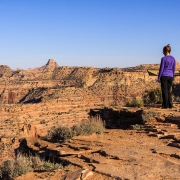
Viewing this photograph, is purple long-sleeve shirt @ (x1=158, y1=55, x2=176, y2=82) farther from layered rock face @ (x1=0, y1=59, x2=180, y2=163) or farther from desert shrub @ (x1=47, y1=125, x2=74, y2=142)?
layered rock face @ (x1=0, y1=59, x2=180, y2=163)

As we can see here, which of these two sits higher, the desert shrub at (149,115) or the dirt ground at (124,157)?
the desert shrub at (149,115)

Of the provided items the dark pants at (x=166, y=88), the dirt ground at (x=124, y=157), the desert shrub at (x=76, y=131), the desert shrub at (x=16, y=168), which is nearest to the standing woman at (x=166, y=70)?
the dark pants at (x=166, y=88)

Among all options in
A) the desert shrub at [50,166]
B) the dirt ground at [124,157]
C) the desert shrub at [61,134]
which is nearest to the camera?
the dirt ground at [124,157]

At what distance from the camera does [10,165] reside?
525 centimetres

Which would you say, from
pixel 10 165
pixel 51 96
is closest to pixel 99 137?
pixel 10 165

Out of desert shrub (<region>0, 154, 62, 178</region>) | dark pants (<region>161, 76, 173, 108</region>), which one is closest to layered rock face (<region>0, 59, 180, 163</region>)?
dark pants (<region>161, 76, 173, 108</region>)

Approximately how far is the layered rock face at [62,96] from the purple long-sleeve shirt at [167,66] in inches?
264

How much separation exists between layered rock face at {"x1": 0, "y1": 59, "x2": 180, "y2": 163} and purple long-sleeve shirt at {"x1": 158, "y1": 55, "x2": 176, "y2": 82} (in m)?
6.71

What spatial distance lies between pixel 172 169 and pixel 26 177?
7.29 feet

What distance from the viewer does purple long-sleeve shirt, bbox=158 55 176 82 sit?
28.1ft

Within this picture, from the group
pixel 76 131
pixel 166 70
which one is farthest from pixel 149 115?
pixel 76 131

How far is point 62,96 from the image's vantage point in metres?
49.8

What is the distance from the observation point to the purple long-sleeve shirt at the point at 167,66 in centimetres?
858

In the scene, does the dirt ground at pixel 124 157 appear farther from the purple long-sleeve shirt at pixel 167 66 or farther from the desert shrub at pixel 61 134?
the purple long-sleeve shirt at pixel 167 66
